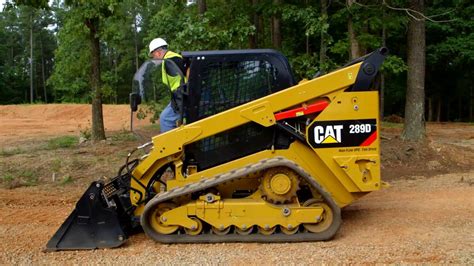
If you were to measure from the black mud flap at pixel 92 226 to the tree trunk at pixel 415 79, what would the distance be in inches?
357

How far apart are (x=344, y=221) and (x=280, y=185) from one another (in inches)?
50.2

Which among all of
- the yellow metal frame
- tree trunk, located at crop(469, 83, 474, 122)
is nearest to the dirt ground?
the yellow metal frame

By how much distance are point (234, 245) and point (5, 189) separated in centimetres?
559

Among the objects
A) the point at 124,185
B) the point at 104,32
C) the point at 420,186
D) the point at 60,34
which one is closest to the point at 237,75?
the point at 124,185

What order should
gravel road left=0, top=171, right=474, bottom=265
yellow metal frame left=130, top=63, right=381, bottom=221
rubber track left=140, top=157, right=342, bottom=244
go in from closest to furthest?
gravel road left=0, top=171, right=474, bottom=265
rubber track left=140, top=157, right=342, bottom=244
yellow metal frame left=130, top=63, right=381, bottom=221

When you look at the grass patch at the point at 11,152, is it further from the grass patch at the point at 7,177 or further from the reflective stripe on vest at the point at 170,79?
the reflective stripe on vest at the point at 170,79

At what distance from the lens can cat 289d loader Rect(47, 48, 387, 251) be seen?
5898 millimetres

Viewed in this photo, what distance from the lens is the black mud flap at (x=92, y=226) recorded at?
5.91m

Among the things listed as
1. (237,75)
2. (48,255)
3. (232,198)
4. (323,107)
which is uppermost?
(237,75)

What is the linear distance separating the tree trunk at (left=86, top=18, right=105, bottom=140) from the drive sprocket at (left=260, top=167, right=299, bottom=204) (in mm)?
8560

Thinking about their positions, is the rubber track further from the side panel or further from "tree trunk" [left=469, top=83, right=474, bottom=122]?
"tree trunk" [left=469, top=83, right=474, bottom=122]

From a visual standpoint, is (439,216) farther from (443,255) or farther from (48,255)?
(48,255)

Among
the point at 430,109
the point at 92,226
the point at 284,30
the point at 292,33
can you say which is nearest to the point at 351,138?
the point at 92,226

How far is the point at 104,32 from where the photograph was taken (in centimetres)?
1305
